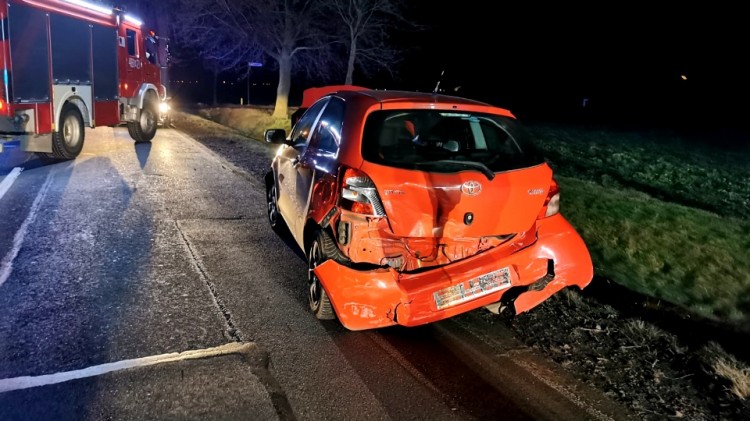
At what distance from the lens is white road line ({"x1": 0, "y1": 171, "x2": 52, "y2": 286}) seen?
536cm

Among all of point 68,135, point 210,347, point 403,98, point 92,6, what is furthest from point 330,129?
point 92,6

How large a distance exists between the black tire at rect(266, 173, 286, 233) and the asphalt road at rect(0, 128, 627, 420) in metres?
0.13

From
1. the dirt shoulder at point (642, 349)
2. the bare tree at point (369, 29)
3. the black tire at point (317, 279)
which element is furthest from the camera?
the bare tree at point (369, 29)

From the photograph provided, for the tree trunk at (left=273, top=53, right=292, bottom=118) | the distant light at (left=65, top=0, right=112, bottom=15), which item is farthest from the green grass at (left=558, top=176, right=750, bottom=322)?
the tree trunk at (left=273, top=53, right=292, bottom=118)

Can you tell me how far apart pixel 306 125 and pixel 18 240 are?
3302 millimetres

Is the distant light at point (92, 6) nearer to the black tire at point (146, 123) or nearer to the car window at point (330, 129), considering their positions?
the black tire at point (146, 123)

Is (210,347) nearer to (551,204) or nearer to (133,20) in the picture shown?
(551,204)

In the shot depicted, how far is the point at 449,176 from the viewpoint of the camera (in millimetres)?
4129

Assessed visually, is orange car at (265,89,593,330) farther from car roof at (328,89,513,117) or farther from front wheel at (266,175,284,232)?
front wheel at (266,175,284,232)

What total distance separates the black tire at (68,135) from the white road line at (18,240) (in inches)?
99.7

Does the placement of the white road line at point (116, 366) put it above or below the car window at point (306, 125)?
below

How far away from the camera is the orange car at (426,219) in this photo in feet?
13.4

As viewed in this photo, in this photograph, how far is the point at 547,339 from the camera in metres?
4.41

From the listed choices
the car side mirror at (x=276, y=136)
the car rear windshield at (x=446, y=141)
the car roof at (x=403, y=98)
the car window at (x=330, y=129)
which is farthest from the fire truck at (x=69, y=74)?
the car rear windshield at (x=446, y=141)
